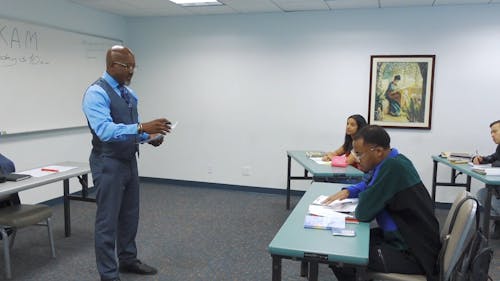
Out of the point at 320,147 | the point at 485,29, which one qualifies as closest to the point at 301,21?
the point at 320,147

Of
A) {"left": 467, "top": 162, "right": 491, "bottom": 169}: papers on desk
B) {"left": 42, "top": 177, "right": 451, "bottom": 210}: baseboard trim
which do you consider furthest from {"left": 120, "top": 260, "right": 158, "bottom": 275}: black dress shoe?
{"left": 467, "top": 162, "right": 491, "bottom": 169}: papers on desk

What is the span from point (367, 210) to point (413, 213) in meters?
0.21

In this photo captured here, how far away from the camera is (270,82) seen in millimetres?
5344

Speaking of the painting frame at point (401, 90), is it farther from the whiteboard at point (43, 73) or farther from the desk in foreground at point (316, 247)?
the whiteboard at point (43, 73)

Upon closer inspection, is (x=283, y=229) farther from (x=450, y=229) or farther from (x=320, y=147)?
(x=320, y=147)

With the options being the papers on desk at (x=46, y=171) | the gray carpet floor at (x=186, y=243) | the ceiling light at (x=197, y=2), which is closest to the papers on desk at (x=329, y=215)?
the gray carpet floor at (x=186, y=243)

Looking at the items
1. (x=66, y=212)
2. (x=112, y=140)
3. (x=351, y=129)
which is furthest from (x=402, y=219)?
(x=66, y=212)

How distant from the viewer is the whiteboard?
397cm

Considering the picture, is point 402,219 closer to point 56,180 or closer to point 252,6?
point 56,180

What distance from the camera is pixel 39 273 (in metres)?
2.92

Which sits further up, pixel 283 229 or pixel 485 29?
pixel 485 29

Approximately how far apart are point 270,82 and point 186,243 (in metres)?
2.61

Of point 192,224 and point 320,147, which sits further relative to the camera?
point 320,147

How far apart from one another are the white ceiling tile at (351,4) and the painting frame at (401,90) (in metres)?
0.62
